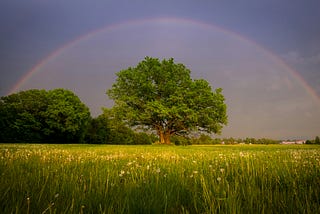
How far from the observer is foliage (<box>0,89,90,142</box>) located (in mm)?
63625

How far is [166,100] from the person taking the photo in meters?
45.8

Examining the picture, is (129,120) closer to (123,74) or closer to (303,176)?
(123,74)

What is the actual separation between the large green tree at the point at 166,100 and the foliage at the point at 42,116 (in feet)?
75.1

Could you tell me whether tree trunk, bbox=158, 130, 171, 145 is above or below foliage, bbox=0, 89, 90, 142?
below

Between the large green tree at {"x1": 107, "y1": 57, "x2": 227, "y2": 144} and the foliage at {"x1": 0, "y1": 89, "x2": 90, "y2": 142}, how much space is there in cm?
2290

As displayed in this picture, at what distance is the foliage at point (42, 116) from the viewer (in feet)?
209

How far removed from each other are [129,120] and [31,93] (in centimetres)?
3838

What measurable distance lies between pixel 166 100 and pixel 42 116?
36.1 m

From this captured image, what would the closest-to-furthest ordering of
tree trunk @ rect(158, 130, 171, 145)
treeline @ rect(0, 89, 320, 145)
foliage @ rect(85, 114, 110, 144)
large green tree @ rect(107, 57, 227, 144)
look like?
large green tree @ rect(107, 57, 227, 144) < tree trunk @ rect(158, 130, 171, 145) < treeline @ rect(0, 89, 320, 145) < foliage @ rect(85, 114, 110, 144)

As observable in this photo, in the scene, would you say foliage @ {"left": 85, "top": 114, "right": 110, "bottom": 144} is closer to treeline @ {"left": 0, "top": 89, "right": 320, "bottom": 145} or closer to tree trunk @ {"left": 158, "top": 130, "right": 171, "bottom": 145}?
treeline @ {"left": 0, "top": 89, "right": 320, "bottom": 145}

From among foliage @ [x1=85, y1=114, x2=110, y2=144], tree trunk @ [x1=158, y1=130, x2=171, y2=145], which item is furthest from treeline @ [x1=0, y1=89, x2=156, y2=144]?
tree trunk @ [x1=158, y1=130, x2=171, y2=145]

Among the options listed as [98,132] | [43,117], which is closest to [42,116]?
[43,117]

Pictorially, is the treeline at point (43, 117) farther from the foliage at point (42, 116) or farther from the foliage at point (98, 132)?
the foliage at point (98, 132)

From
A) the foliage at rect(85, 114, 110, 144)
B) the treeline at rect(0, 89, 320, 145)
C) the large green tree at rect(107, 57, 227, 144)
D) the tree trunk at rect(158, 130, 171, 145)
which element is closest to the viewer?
the large green tree at rect(107, 57, 227, 144)
